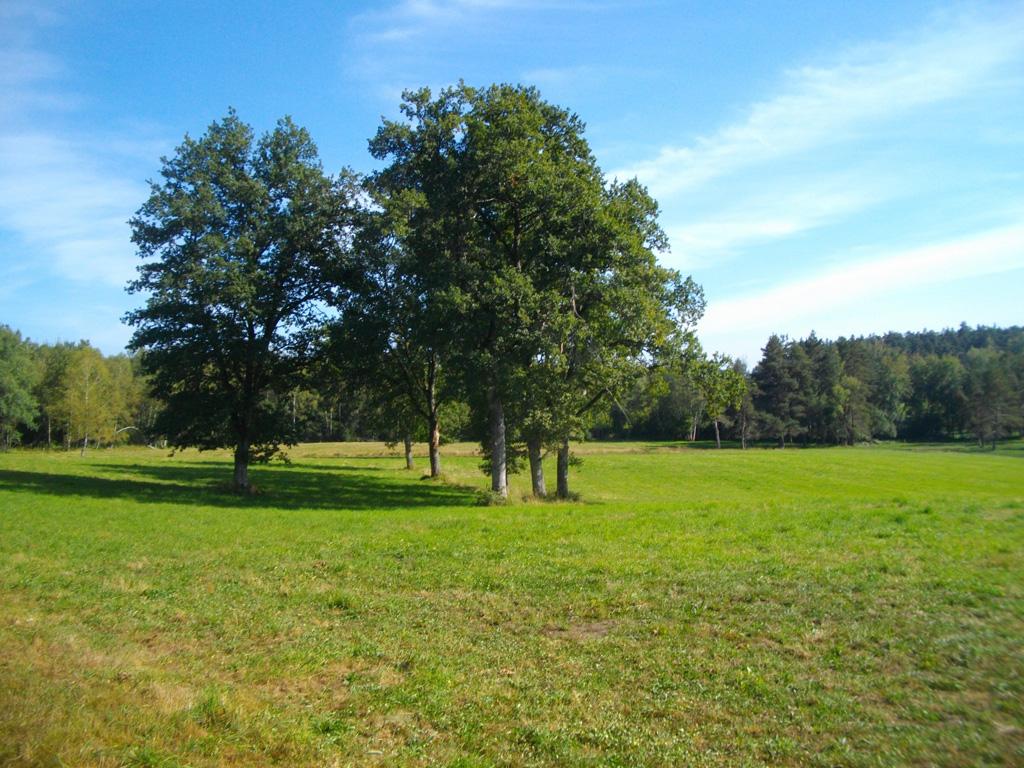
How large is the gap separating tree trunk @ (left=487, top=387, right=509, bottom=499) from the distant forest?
53.5ft

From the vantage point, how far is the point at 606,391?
1235 inches

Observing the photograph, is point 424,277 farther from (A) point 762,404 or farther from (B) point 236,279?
(A) point 762,404

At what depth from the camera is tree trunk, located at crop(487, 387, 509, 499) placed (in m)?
31.0

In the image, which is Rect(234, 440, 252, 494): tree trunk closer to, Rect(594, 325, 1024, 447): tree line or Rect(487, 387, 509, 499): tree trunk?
Rect(487, 387, 509, 499): tree trunk

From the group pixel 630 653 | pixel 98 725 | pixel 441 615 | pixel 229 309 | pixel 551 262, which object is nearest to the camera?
pixel 98 725

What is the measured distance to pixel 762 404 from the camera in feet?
334

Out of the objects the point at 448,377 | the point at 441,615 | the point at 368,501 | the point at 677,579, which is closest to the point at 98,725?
the point at 441,615

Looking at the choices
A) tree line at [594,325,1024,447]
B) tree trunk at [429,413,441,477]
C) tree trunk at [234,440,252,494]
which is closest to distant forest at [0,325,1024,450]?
tree line at [594,325,1024,447]

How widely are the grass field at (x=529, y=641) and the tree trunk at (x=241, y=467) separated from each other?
13715mm

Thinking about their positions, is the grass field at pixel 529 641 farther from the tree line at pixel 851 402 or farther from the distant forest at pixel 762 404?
the tree line at pixel 851 402

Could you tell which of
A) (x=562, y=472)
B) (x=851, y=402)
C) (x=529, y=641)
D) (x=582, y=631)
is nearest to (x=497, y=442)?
(x=562, y=472)

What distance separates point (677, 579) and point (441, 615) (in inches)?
168

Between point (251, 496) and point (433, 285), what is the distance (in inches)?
532

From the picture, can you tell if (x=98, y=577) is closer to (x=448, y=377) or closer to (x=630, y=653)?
(x=630, y=653)
